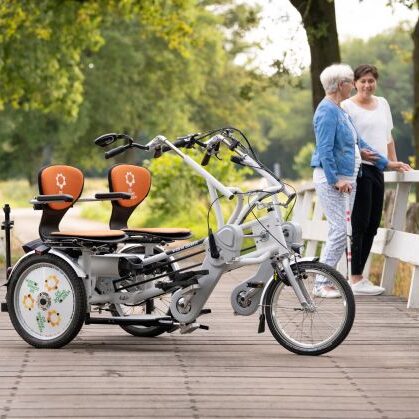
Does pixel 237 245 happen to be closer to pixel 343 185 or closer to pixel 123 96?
pixel 343 185

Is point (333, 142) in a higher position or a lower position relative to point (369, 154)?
higher

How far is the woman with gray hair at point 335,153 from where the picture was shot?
11594 millimetres

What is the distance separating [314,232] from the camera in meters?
15.7

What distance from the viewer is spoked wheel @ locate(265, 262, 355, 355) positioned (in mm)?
8992

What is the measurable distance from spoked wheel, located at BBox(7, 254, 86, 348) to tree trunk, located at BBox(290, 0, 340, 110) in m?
11.1

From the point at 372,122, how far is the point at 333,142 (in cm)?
105

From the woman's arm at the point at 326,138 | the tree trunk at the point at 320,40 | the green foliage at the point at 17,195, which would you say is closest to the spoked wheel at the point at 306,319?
the woman's arm at the point at 326,138

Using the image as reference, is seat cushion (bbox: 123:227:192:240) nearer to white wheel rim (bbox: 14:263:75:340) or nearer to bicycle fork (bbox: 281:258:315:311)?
white wheel rim (bbox: 14:263:75:340)

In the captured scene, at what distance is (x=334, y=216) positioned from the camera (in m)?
12.1

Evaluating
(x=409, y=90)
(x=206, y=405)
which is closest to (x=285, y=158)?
Answer: (x=409, y=90)

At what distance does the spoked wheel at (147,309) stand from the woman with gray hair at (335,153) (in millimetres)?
2143

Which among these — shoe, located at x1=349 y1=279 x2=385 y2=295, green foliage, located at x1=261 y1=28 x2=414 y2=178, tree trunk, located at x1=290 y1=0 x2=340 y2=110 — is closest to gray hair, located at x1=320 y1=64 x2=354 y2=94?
shoe, located at x1=349 y1=279 x2=385 y2=295

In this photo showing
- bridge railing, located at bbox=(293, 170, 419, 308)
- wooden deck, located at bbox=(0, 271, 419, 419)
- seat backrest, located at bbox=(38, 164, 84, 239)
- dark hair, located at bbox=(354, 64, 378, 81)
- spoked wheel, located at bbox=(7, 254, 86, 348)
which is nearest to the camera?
wooden deck, located at bbox=(0, 271, 419, 419)

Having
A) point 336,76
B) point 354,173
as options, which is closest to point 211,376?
point 336,76
